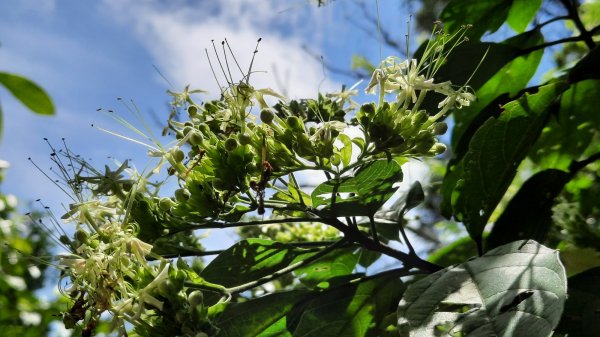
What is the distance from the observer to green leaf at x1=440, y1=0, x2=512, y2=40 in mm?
1887

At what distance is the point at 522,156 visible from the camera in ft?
4.81

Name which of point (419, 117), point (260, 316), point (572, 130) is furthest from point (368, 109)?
point (572, 130)

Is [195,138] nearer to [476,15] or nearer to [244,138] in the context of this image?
[244,138]

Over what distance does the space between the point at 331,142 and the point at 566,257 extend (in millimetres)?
1013

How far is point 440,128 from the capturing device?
1.24 metres

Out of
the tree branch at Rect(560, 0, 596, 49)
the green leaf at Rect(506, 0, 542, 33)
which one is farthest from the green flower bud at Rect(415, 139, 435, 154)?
the green leaf at Rect(506, 0, 542, 33)

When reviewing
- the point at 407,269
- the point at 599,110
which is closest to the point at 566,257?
the point at 599,110

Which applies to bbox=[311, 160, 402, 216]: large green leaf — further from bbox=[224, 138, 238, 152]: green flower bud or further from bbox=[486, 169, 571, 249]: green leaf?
bbox=[486, 169, 571, 249]: green leaf

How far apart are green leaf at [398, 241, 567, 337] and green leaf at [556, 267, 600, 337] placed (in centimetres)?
19

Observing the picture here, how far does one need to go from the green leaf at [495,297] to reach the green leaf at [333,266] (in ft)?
1.59

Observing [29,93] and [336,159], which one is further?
[336,159]

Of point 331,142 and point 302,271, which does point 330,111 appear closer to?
point 331,142

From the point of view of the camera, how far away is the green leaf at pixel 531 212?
1644mm

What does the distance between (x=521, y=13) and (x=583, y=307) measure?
103 centimetres
